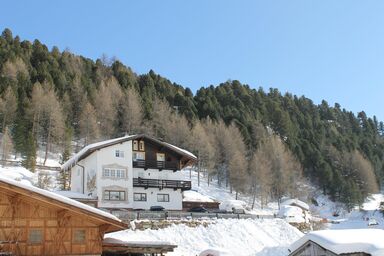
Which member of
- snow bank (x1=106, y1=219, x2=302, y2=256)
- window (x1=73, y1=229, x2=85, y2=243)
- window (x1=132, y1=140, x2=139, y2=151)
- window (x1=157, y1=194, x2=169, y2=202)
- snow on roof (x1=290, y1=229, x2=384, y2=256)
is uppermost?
window (x1=132, y1=140, x2=139, y2=151)

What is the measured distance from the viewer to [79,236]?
1742 cm

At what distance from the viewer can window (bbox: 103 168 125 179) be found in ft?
155

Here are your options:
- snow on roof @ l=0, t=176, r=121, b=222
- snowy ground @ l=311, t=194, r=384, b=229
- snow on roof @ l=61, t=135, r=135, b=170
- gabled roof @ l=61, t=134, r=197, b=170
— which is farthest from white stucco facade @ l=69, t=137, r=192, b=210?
snow on roof @ l=0, t=176, r=121, b=222

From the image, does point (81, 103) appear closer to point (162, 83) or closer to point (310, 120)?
point (162, 83)

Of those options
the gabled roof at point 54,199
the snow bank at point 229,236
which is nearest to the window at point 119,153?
the snow bank at point 229,236

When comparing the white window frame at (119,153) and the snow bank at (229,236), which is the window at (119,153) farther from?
the snow bank at (229,236)

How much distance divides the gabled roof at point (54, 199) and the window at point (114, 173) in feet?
99.9

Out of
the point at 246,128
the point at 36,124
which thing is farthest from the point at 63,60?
the point at 246,128

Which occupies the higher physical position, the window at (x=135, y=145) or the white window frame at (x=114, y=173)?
the window at (x=135, y=145)

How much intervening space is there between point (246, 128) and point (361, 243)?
8439 cm

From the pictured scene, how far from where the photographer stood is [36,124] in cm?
7300

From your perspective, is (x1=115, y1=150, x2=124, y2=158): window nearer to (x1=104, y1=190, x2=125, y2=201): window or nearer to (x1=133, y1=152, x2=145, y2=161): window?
(x1=133, y1=152, x2=145, y2=161): window

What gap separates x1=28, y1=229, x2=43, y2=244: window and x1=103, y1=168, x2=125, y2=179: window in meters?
30.4

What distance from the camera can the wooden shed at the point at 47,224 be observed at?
1623cm
